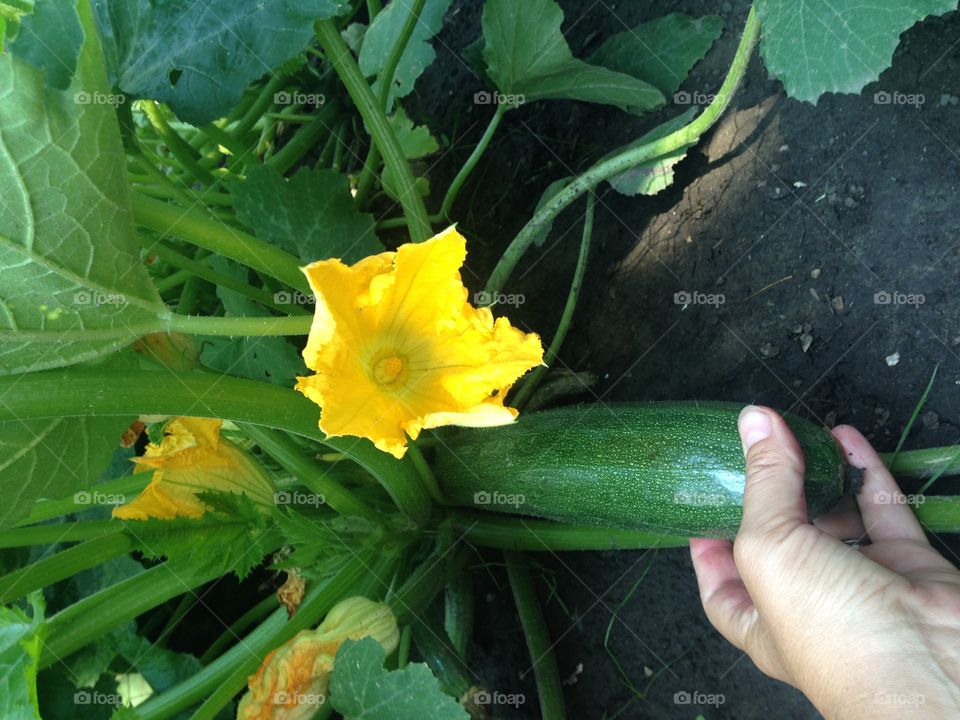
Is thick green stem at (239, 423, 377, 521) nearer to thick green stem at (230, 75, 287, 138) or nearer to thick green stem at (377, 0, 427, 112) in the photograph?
thick green stem at (377, 0, 427, 112)

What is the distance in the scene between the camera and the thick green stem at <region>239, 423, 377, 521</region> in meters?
1.46

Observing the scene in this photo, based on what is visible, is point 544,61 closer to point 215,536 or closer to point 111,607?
point 215,536

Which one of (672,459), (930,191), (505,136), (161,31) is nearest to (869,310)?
(930,191)

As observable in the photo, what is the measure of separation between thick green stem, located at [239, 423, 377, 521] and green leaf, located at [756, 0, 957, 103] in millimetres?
1071

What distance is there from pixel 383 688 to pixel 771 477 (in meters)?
0.69

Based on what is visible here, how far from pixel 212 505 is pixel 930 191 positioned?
1.43 meters

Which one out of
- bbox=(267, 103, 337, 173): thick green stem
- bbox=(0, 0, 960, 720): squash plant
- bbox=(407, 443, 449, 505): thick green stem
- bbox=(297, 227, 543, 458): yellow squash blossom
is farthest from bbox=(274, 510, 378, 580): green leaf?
bbox=(267, 103, 337, 173): thick green stem

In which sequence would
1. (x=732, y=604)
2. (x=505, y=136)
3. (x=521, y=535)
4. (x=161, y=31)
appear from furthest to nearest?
(x=505, y=136) < (x=521, y=535) < (x=732, y=604) < (x=161, y=31)

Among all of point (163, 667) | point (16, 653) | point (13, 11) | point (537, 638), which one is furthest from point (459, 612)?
point (13, 11)

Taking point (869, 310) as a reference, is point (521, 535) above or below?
below

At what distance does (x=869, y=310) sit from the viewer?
1.56m

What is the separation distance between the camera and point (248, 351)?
1.77 meters

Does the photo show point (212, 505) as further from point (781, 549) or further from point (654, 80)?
point (654, 80)

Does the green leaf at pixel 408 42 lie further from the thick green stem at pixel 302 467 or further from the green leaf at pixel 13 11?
the thick green stem at pixel 302 467
